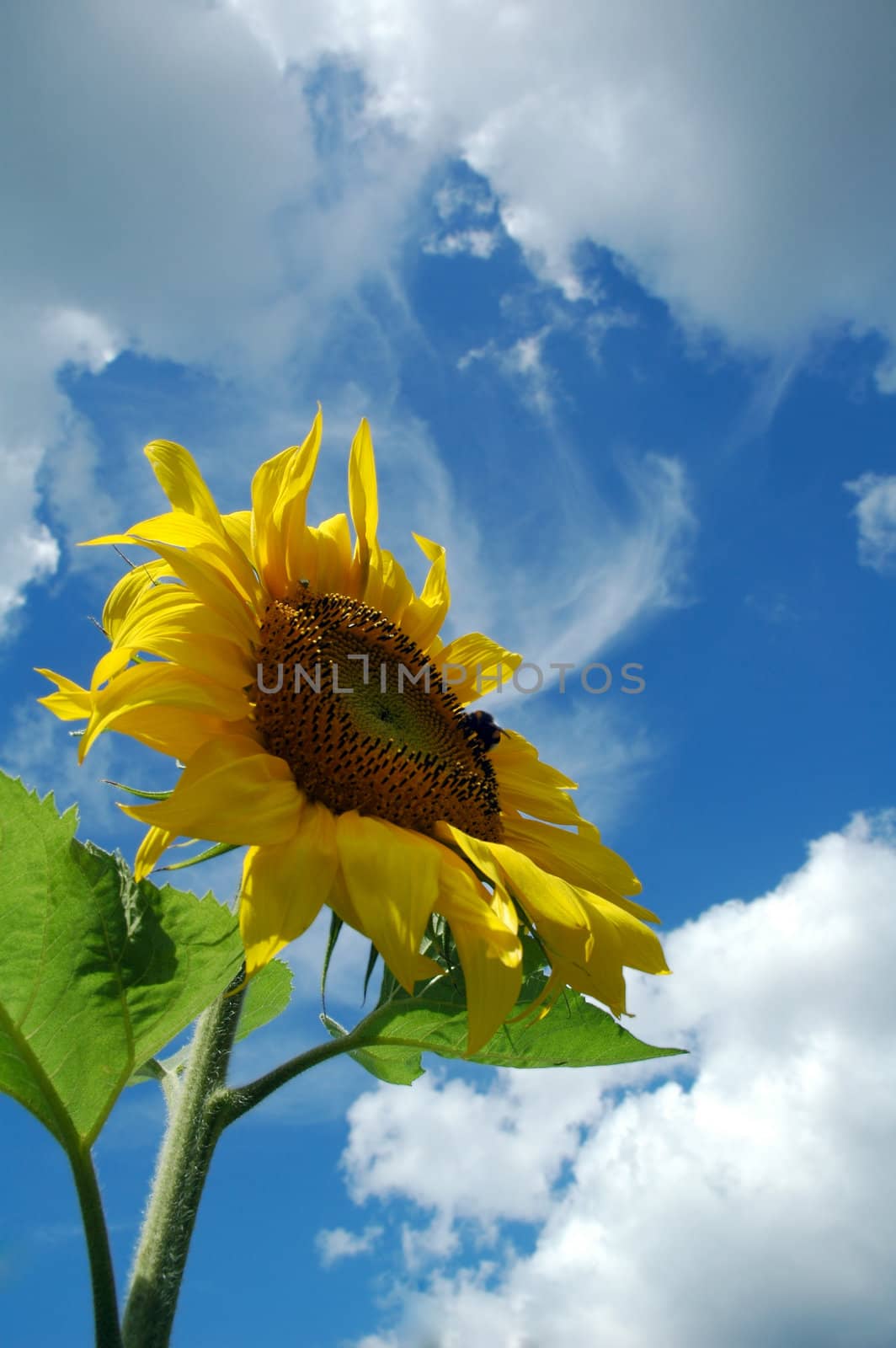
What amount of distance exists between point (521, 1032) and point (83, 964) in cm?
138

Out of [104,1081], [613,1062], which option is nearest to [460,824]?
[613,1062]

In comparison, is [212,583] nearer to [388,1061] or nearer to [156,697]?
[156,697]

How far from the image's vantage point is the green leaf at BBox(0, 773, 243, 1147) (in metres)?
2.50

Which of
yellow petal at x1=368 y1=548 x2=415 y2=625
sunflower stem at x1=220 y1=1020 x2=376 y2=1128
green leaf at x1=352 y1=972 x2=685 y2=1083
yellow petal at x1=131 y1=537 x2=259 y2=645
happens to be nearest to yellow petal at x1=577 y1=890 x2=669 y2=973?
green leaf at x1=352 y1=972 x2=685 y2=1083

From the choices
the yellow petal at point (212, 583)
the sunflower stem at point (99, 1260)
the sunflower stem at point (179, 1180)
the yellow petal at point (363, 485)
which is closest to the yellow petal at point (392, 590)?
the yellow petal at point (363, 485)

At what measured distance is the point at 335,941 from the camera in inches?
111

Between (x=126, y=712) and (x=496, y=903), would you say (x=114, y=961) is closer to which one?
(x=126, y=712)

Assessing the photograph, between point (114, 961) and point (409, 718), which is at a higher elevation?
point (409, 718)

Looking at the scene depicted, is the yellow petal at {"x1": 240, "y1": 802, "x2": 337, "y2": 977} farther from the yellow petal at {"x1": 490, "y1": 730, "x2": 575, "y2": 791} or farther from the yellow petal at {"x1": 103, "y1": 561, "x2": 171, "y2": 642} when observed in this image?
the yellow petal at {"x1": 490, "y1": 730, "x2": 575, "y2": 791}

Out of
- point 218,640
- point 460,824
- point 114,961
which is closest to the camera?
point 114,961

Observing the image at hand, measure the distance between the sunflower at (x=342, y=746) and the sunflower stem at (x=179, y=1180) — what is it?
20.0 inches

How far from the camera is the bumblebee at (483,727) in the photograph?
165 inches

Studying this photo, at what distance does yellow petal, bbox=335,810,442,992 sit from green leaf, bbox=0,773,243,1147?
344 mm

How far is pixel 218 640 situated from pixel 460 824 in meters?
1.04
